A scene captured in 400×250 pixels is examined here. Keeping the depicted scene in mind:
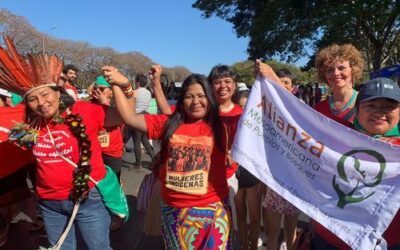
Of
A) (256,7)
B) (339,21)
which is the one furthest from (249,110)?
(256,7)

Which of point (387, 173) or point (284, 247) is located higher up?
point (387, 173)

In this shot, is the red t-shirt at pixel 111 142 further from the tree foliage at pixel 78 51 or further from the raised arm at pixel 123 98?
the tree foliage at pixel 78 51

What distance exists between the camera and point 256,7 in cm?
1920

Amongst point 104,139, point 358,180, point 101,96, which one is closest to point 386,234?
point 358,180

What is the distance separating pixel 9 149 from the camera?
2.90 metres

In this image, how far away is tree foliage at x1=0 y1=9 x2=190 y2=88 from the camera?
35647 mm

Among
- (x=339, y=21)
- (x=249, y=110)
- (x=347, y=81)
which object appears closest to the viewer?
(x=249, y=110)

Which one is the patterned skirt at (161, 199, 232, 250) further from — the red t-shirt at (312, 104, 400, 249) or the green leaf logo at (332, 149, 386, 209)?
the green leaf logo at (332, 149, 386, 209)

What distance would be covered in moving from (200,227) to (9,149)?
1518 mm

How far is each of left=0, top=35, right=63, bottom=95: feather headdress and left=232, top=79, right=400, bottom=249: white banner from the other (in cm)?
132

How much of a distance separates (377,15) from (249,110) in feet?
49.3

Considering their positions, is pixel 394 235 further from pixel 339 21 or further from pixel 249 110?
pixel 339 21

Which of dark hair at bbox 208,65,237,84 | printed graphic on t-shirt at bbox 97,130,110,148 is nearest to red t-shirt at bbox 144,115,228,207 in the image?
dark hair at bbox 208,65,237,84

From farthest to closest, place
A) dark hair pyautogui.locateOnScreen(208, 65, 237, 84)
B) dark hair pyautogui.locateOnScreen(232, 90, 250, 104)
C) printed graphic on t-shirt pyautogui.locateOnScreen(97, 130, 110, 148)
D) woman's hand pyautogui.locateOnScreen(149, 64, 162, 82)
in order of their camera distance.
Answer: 1. dark hair pyautogui.locateOnScreen(232, 90, 250, 104)
2. printed graphic on t-shirt pyautogui.locateOnScreen(97, 130, 110, 148)
3. dark hair pyautogui.locateOnScreen(208, 65, 237, 84)
4. woman's hand pyautogui.locateOnScreen(149, 64, 162, 82)
